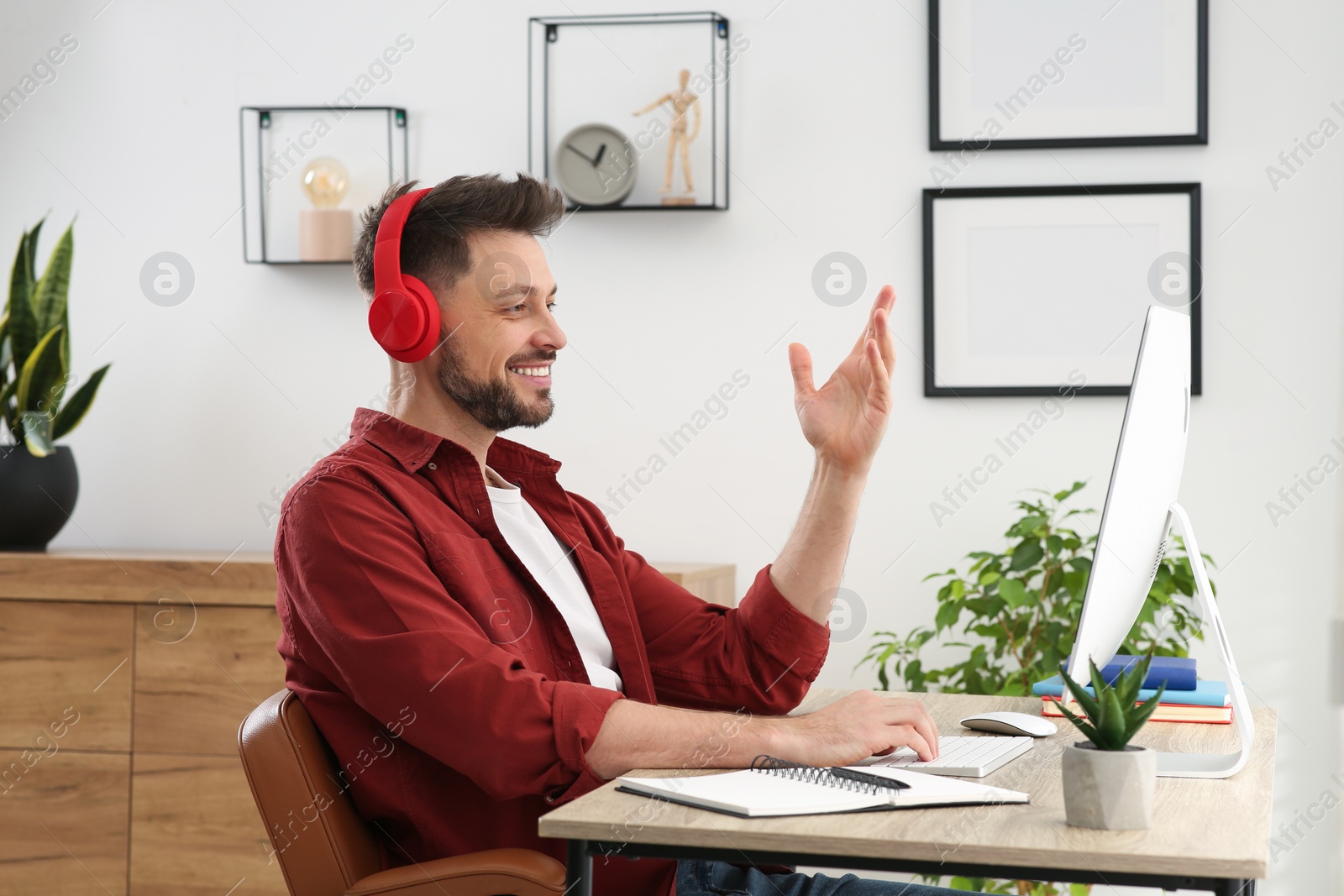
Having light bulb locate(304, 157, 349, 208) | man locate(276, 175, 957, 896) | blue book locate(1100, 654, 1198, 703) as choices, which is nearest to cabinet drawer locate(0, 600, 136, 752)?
light bulb locate(304, 157, 349, 208)

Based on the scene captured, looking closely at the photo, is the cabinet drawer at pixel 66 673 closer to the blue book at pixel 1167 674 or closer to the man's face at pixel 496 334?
the man's face at pixel 496 334

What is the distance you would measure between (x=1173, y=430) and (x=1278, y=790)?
5.03ft

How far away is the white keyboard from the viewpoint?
136 cm

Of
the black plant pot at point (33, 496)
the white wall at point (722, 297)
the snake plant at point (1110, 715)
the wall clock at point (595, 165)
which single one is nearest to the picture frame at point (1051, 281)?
the white wall at point (722, 297)

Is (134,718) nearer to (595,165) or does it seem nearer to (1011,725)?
(595,165)

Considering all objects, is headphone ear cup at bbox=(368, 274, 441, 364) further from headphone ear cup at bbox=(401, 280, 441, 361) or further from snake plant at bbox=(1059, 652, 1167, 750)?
snake plant at bbox=(1059, 652, 1167, 750)

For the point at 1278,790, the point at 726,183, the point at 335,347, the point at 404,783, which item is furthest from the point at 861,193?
the point at 404,783

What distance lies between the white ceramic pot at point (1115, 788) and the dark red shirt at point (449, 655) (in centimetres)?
41

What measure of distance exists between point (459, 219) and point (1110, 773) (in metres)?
1.10

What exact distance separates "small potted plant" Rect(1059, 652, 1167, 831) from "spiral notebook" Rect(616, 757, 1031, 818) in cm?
11

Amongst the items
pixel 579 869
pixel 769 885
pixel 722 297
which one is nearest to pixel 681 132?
pixel 722 297

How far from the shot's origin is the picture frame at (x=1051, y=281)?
9.09 ft

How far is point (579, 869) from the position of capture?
1172mm

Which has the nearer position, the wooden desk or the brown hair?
the wooden desk
